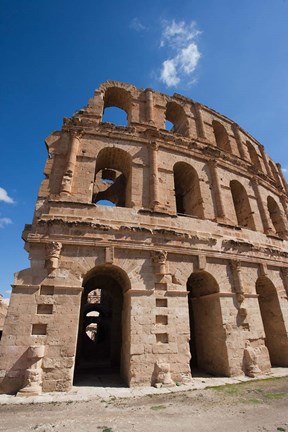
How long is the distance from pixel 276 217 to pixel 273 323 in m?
7.04

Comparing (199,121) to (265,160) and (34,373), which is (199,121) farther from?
(34,373)

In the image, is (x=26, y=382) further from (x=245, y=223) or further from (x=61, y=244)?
(x=245, y=223)

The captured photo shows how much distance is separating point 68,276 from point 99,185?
10.4 m

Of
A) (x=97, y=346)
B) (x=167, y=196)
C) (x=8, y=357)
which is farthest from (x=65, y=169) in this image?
(x=97, y=346)

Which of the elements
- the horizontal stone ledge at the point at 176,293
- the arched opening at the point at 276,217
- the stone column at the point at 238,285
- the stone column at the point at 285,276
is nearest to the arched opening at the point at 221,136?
the arched opening at the point at 276,217

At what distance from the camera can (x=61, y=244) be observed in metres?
8.11

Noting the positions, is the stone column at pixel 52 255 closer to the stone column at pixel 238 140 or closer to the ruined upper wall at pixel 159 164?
the ruined upper wall at pixel 159 164

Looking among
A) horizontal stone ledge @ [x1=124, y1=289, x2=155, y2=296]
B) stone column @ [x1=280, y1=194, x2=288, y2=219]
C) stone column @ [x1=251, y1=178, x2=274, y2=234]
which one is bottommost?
horizontal stone ledge @ [x1=124, y1=289, x2=155, y2=296]

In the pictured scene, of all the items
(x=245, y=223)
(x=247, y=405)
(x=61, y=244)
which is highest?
(x=245, y=223)

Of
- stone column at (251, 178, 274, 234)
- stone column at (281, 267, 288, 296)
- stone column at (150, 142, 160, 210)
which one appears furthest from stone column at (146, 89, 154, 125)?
stone column at (281, 267, 288, 296)

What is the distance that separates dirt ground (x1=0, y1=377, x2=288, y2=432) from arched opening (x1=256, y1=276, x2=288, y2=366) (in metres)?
4.91

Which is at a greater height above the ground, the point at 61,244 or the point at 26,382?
the point at 61,244

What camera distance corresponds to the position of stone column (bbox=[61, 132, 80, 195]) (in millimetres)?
9414

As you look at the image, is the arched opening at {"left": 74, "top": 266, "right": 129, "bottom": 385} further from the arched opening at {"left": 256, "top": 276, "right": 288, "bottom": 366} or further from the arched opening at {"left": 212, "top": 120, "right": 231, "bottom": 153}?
the arched opening at {"left": 212, "top": 120, "right": 231, "bottom": 153}
